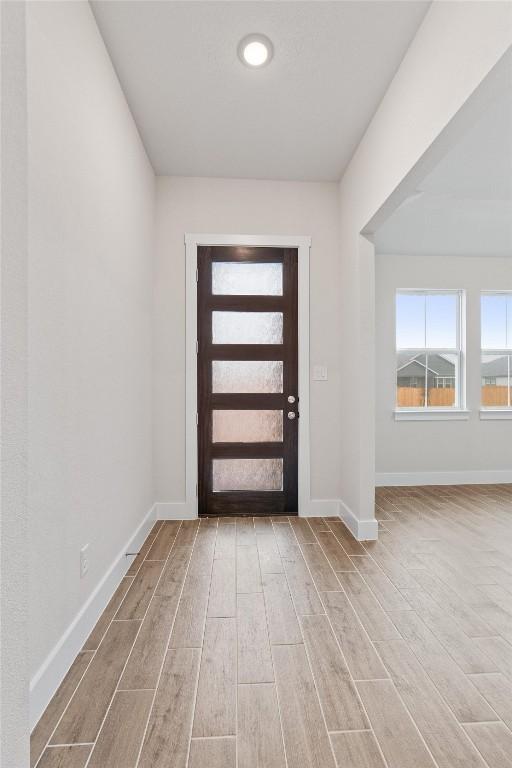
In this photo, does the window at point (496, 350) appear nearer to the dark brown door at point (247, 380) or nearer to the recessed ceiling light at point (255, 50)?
the dark brown door at point (247, 380)

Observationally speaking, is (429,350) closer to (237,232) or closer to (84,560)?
(237,232)

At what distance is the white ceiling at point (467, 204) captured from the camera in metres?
2.69

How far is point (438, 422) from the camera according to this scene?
493cm

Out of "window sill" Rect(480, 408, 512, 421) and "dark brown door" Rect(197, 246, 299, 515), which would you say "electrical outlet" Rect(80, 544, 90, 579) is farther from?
"window sill" Rect(480, 408, 512, 421)

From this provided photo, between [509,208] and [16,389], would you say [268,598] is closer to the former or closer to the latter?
[16,389]

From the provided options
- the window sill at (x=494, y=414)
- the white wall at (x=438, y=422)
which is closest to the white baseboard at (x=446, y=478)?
the white wall at (x=438, y=422)

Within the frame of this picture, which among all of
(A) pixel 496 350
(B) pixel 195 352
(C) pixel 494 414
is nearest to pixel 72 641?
(B) pixel 195 352

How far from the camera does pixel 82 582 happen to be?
6.02 ft

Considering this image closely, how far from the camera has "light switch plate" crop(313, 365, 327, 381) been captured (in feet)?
11.8

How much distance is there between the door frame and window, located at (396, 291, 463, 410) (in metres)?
1.88

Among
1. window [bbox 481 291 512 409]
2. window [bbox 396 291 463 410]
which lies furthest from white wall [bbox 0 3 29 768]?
window [bbox 481 291 512 409]

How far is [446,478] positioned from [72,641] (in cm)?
435

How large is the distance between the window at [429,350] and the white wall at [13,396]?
Answer: 4670 millimetres

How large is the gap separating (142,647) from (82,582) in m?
0.38
